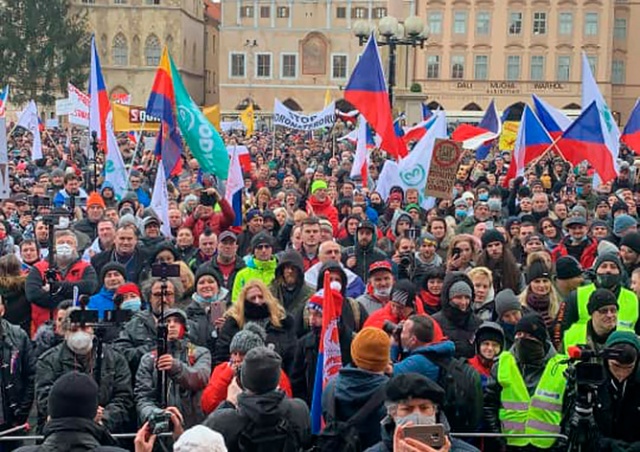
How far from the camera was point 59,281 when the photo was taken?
26.2ft

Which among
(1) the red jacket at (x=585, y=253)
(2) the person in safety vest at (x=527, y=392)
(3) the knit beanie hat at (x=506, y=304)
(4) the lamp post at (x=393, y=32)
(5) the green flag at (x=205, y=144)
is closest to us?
(2) the person in safety vest at (x=527, y=392)

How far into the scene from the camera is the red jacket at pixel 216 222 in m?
11.2

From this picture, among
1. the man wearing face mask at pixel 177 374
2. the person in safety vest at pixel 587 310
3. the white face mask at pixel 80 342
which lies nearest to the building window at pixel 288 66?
the person in safety vest at pixel 587 310

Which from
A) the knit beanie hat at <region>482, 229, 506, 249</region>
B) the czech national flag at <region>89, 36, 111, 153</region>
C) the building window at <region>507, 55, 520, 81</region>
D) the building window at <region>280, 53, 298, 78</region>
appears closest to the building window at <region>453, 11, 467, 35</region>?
the building window at <region>507, 55, 520, 81</region>

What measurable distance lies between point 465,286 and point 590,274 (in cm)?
166

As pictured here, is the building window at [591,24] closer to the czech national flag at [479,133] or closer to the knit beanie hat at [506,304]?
the czech national flag at [479,133]

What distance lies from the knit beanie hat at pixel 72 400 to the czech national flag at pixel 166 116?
8.71 metres

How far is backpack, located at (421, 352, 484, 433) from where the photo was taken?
5.32 metres

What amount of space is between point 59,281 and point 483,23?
2450 inches

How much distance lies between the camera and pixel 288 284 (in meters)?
7.68

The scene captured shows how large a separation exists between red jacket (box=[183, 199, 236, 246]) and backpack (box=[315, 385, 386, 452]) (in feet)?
20.3

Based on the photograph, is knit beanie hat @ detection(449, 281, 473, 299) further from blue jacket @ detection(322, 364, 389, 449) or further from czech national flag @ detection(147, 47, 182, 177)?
czech national flag @ detection(147, 47, 182, 177)

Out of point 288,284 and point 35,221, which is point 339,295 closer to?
point 288,284

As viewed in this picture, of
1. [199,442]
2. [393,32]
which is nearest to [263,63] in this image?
[393,32]
